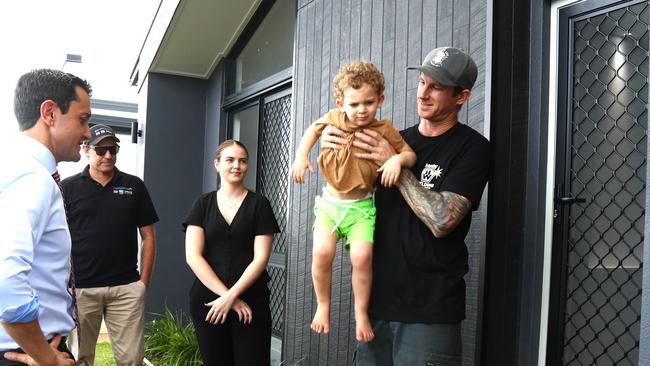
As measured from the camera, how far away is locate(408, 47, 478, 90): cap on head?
7.54 feet

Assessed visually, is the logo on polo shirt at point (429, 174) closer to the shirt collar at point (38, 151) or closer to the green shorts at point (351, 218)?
the green shorts at point (351, 218)

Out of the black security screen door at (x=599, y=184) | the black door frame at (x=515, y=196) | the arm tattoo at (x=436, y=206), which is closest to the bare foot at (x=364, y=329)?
the arm tattoo at (x=436, y=206)

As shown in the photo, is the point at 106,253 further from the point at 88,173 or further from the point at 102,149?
the point at 102,149

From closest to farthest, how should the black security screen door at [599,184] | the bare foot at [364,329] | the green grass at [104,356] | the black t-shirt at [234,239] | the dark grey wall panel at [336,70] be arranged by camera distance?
1. the bare foot at [364,329]
2. the black security screen door at [599,184]
3. the dark grey wall panel at [336,70]
4. the black t-shirt at [234,239]
5. the green grass at [104,356]

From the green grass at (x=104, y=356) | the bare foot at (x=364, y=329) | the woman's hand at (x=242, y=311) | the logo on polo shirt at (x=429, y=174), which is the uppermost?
the logo on polo shirt at (x=429, y=174)

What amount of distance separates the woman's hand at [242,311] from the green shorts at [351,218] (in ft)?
4.35

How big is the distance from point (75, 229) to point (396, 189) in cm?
285

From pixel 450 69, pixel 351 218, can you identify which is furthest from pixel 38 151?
pixel 450 69

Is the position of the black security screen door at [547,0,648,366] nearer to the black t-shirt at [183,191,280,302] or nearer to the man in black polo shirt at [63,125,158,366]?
the black t-shirt at [183,191,280,302]

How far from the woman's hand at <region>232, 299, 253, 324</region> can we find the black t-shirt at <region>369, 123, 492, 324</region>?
1.38 m

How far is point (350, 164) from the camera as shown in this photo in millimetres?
2406

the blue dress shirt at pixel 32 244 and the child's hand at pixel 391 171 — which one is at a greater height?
the child's hand at pixel 391 171

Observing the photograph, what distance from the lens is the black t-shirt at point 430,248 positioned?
7.48ft

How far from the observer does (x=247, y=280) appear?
3.63m
